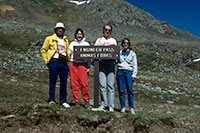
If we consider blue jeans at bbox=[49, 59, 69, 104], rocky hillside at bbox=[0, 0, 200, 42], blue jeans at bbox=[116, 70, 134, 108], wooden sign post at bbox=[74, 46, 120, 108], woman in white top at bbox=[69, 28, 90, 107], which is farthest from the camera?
rocky hillside at bbox=[0, 0, 200, 42]

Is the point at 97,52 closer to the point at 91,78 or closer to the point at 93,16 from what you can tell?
the point at 91,78

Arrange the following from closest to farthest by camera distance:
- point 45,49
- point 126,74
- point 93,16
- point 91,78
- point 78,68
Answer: point 45,49 → point 78,68 → point 126,74 → point 91,78 → point 93,16

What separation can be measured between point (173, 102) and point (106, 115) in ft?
26.4

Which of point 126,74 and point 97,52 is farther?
point 126,74

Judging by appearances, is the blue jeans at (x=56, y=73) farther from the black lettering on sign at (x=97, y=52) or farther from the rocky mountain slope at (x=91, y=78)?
the black lettering on sign at (x=97, y=52)

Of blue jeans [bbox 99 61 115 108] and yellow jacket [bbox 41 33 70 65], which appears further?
blue jeans [bbox 99 61 115 108]

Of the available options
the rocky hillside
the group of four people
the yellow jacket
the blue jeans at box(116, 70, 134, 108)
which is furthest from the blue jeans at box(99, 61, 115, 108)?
the rocky hillside

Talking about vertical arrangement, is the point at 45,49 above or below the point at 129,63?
above

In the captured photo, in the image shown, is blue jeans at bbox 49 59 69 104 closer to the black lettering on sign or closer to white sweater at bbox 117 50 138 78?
the black lettering on sign

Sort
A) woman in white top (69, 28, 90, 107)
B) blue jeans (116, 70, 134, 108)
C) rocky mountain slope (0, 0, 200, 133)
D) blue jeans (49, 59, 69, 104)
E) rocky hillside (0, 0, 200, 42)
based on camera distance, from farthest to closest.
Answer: rocky hillside (0, 0, 200, 42), blue jeans (116, 70, 134, 108), woman in white top (69, 28, 90, 107), blue jeans (49, 59, 69, 104), rocky mountain slope (0, 0, 200, 133)

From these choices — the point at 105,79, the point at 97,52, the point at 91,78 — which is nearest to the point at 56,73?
the point at 97,52

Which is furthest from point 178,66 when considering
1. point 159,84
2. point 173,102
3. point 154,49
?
point 173,102

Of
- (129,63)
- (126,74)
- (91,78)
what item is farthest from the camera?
(91,78)

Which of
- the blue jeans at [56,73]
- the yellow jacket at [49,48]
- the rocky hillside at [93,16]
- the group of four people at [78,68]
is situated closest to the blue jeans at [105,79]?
the group of four people at [78,68]
